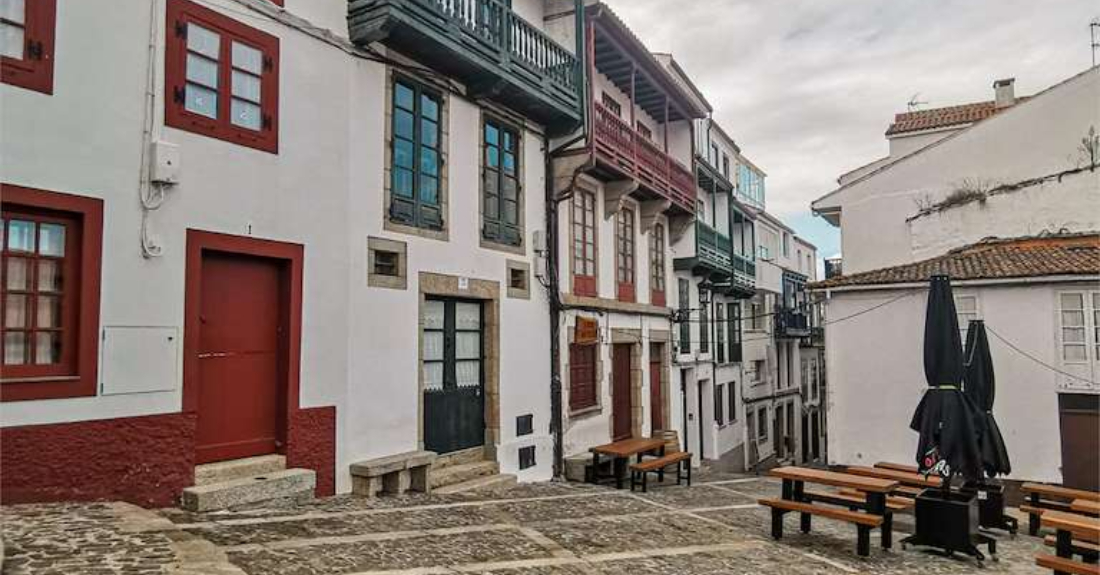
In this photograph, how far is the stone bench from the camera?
8.27 meters

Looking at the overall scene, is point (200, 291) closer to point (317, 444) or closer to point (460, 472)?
point (317, 444)

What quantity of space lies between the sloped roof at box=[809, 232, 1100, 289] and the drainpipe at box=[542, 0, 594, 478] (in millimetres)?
6135

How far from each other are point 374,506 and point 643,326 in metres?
9.56

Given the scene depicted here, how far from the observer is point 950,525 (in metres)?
7.64

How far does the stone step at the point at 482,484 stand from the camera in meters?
9.22

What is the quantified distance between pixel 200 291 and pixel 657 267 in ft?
39.9

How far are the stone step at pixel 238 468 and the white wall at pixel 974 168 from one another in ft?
49.4

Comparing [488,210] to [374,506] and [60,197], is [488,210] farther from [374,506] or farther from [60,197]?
[60,197]

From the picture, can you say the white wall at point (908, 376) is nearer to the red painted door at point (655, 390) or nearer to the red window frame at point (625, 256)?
the red painted door at point (655, 390)

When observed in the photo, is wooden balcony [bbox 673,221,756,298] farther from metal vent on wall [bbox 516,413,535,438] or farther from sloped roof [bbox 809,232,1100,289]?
metal vent on wall [bbox 516,413,535,438]

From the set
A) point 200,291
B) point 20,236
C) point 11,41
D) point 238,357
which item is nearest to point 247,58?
point 11,41

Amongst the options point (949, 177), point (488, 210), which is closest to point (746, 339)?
point (949, 177)

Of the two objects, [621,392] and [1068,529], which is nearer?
[1068,529]

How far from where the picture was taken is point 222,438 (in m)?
7.29
